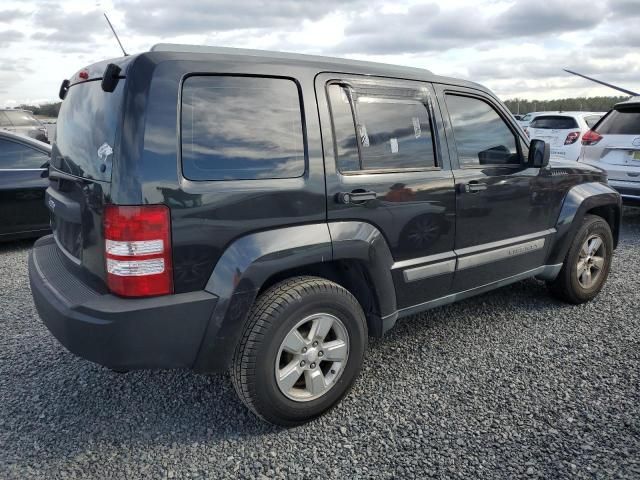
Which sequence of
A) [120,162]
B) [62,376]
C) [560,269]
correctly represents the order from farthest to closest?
[560,269]
[62,376]
[120,162]

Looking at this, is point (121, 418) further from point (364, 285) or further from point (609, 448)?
point (609, 448)

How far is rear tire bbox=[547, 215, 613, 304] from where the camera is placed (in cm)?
405

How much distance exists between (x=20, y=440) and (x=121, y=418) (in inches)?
18.5

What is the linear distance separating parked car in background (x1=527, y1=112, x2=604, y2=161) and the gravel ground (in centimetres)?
754

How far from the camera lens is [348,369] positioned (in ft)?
9.01

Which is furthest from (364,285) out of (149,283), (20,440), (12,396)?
(12,396)

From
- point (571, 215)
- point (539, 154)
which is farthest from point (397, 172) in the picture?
Answer: point (571, 215)

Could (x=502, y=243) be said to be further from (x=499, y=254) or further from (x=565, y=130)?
(x=565, y=130)

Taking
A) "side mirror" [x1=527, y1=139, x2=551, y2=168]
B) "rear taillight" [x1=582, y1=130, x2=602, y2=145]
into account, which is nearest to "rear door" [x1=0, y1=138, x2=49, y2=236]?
"side mirror" [x1=527, y1=139, x2=551, y2=168]

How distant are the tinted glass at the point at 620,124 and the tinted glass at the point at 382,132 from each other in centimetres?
504

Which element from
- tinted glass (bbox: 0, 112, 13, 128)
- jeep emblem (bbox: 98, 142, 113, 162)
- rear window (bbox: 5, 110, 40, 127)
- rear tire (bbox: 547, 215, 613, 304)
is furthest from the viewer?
rear window (bbox: 5, 110, 40, 127)

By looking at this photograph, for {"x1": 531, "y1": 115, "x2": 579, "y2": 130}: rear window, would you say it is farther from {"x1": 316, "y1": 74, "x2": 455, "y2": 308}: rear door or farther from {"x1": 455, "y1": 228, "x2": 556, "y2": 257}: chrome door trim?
{"x1": 316, "y1": 74, "x2": 455, "y2": 308}: rear door

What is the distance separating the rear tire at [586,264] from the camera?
405cm

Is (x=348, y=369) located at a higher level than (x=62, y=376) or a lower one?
higher
